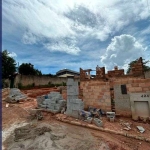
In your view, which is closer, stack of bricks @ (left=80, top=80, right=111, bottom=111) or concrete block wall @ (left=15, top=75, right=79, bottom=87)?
stack of bricks @ (left=80, top=80, right=111, bottom=111)

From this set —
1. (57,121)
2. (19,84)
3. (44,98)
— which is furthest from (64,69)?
(57,121)

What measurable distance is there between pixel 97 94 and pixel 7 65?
16.4 m

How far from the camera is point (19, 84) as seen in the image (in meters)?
17.8

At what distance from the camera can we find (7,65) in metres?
19.2

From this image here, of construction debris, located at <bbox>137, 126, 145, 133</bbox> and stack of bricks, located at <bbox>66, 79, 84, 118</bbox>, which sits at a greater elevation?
stack of bricks, located at <bbox>66, 79, 84, 118</bbox>

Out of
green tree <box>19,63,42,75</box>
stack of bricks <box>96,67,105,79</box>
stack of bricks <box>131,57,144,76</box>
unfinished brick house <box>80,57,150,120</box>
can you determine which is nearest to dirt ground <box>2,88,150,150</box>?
unfinished brick house <box>80,57,150,120</box>

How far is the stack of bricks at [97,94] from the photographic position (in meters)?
6.56

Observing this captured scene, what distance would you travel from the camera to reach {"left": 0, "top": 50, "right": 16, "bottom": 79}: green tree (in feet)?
62.1

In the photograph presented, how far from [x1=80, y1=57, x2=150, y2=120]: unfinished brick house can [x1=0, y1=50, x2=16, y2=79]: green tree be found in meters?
15.2

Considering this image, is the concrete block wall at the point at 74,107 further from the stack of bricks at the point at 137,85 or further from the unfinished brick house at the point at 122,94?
the stack of bricks at the point at 137,85

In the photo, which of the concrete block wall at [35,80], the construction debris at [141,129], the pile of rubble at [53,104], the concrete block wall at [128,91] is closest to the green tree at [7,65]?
Result: the concrete block wall at [35,80]

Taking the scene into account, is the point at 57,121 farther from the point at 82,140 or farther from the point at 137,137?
the point at 137,137

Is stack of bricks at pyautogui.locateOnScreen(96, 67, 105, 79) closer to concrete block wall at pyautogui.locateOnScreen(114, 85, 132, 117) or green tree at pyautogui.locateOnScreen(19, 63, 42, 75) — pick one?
concrete block wall at pyautogui.locateOnScreen(114, 85, 132, 117)

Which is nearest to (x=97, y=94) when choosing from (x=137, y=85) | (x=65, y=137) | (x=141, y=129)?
(x=137, y=85)
